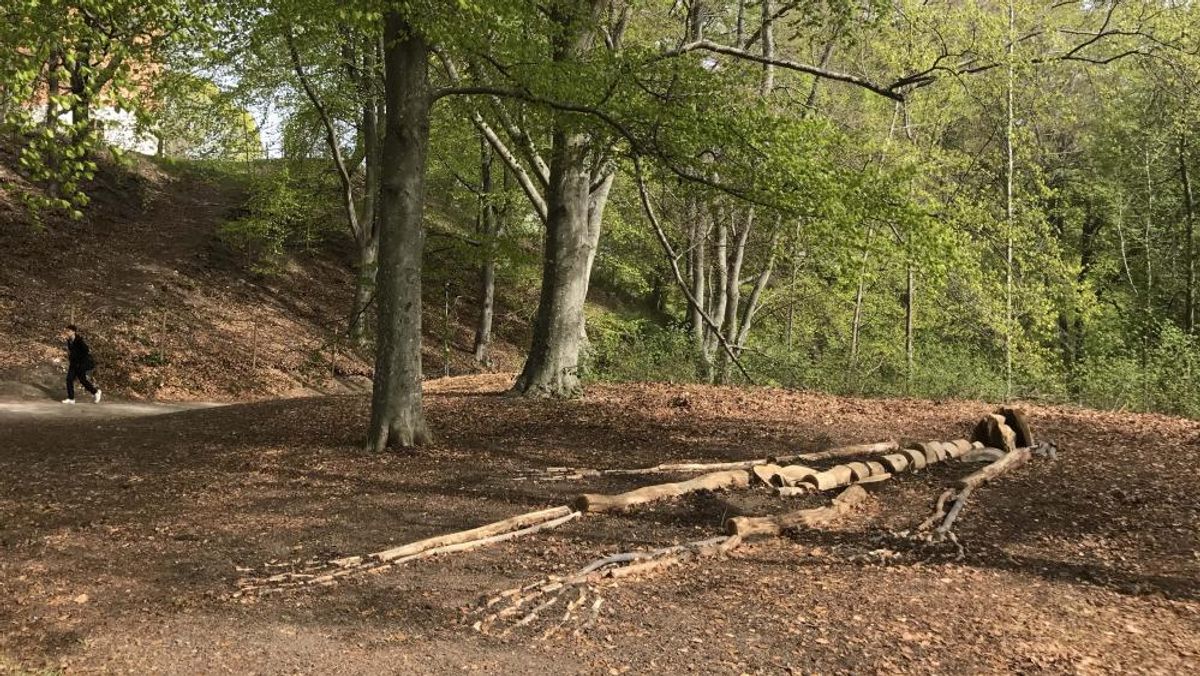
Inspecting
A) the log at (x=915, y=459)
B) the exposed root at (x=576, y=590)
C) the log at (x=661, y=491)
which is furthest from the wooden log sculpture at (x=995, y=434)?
the exposed root at (x=576, y=590)

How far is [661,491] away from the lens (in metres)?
7.45

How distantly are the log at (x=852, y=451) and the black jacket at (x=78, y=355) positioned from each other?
13.5m

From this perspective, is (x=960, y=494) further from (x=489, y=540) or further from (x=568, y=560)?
(x=489, y=540)

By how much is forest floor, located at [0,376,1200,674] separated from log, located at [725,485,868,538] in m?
0.13

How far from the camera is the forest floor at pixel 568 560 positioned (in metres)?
4.42

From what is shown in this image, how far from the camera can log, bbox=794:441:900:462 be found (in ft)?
29.6

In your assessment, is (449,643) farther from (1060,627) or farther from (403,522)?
(1060,627)

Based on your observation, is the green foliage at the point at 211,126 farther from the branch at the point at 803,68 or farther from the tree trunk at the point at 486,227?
the branch at the point at 803,68

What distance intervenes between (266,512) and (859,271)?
6.83m

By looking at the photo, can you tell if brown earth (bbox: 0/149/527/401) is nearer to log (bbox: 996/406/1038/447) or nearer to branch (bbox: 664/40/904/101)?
branch (bbox: 664/40/904/101)

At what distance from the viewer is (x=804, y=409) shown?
12492 mm

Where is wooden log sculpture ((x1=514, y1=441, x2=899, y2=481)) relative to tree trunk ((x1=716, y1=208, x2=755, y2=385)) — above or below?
below

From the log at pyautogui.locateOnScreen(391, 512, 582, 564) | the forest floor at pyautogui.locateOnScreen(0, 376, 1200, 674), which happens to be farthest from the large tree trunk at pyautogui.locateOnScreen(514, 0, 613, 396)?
the log at pyautogui.locateOnScreen(391, 512, 582, 564)

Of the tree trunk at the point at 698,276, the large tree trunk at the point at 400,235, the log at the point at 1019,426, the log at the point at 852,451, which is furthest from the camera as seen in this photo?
the tree trunk at the point at 698,276
